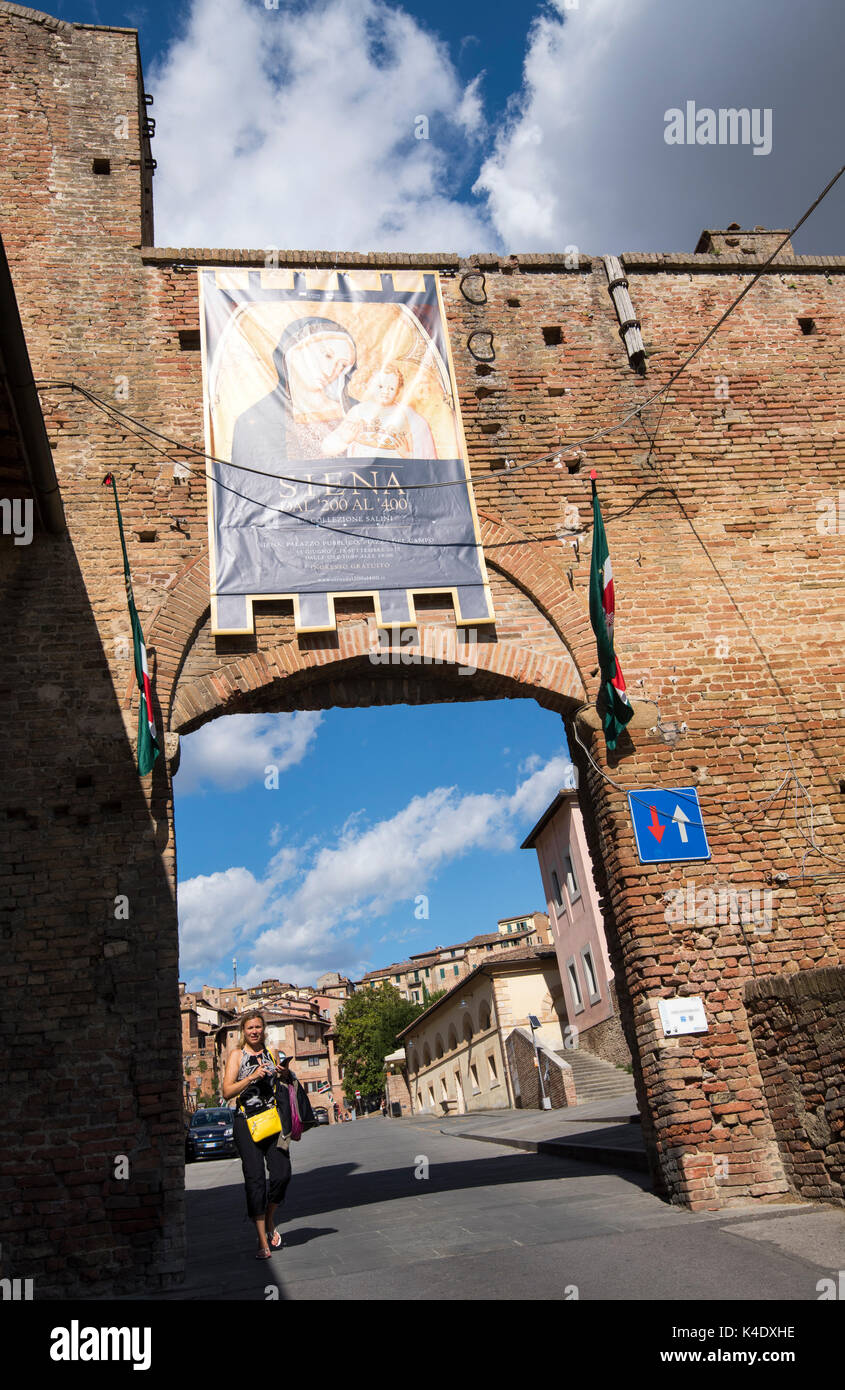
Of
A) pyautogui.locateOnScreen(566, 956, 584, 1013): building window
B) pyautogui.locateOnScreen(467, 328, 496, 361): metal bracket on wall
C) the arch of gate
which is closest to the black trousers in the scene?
the arch of gate

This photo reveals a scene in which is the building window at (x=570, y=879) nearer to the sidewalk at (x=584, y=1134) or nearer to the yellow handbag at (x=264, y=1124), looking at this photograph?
the sidewalk at (x=584, y=1134)

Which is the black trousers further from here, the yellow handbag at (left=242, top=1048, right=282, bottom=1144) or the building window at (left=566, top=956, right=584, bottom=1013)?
the building window at (left=566, top=956, right=584, bottom=1013)

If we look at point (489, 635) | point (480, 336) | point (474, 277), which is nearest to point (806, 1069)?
point (489, 635)

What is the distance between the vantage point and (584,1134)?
512 inches

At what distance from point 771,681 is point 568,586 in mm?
2054

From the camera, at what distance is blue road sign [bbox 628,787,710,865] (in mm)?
8047

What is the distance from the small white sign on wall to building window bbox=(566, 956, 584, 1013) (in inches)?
800

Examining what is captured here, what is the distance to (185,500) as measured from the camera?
8.88 m

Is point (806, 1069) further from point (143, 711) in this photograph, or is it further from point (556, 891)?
point (556, 891)

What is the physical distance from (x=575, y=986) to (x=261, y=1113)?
2259cm

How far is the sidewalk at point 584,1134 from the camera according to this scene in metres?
9.70

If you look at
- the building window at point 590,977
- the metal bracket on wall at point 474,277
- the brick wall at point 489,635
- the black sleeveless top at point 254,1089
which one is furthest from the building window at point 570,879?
the black sleeveless top at point 254,1089
